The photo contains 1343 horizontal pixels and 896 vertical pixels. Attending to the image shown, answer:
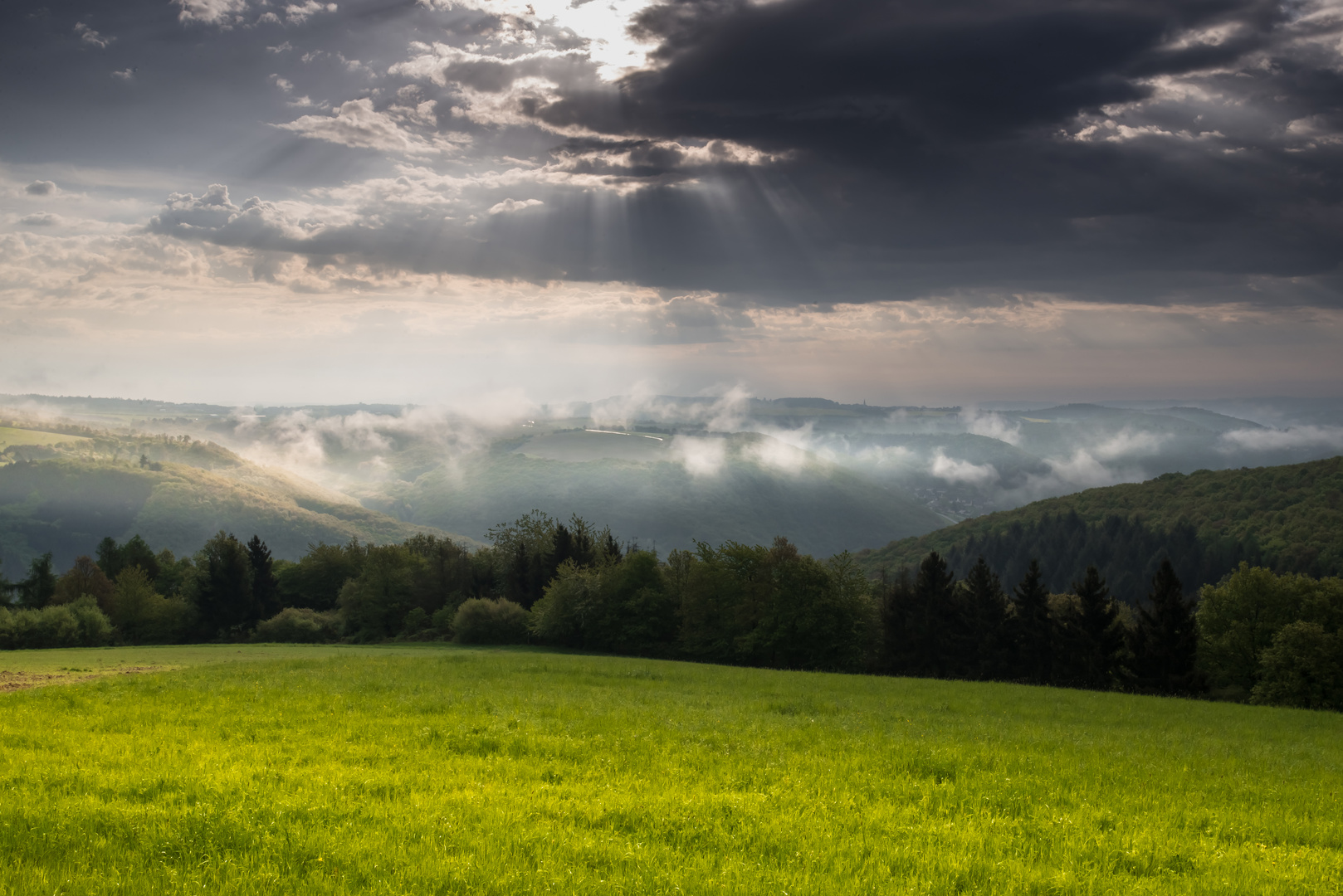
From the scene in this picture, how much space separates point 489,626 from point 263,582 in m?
45.6

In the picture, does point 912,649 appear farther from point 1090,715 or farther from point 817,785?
point 817,785

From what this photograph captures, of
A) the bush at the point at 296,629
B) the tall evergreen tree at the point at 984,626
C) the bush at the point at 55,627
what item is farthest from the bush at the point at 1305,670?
the bush at the point at 55,627

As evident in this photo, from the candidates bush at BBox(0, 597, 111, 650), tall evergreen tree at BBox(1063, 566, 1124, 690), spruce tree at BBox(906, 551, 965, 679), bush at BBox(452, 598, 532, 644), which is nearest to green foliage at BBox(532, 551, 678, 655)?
bush at BBox(452, 598, 532, 644)

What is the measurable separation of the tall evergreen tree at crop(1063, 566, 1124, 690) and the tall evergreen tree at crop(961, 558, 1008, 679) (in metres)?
6.96

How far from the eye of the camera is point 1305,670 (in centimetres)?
5262

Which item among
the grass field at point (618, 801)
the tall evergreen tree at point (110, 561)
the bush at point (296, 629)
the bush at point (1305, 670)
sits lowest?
the bush at point (296, 629)

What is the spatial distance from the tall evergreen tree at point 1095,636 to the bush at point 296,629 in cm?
8537

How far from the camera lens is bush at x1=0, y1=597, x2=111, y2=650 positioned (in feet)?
257

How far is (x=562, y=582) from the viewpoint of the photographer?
81.1 m

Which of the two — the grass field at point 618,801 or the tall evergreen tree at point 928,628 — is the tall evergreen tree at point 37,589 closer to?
the grass field at point 618,801

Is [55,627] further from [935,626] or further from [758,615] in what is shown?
[935,626]

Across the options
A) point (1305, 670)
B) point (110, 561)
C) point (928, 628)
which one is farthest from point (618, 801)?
point (110, 561)

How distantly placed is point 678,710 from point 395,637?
272 ft

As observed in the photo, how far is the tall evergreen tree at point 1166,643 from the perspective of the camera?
6594cm
